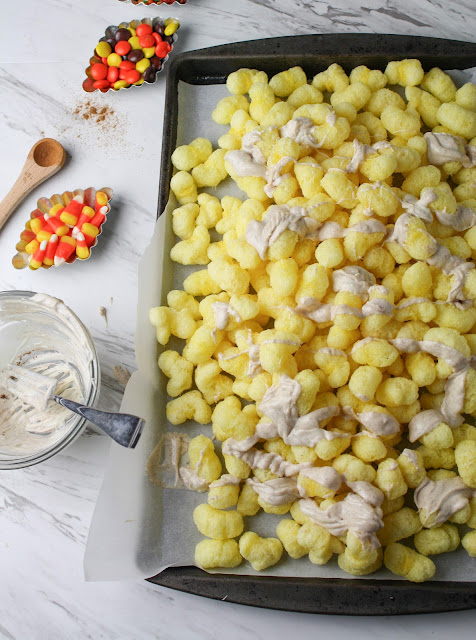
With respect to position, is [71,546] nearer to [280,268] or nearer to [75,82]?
[280,268]

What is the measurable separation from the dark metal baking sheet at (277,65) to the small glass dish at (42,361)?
26 cm

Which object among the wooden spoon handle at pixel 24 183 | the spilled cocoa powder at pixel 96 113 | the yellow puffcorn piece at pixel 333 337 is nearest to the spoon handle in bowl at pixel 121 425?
the yellow puffcorn piece at pixel 333 337

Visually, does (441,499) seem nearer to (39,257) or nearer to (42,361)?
(42,361)

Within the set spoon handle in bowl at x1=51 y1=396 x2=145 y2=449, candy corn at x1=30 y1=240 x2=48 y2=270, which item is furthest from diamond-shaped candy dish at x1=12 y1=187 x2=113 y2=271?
spoon handle in bowl at x1=51 y1=396 x2=145 y2=449

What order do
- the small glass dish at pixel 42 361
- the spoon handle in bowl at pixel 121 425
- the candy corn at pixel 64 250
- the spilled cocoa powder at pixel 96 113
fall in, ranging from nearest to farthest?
the spoon handle in bowl at pixel 121 425 → the small glass dish at pixel 42 361 → the candy corn at pixel 64 250 → the spilled cocoa powder at pixel 96 113

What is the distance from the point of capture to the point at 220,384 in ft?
3.49

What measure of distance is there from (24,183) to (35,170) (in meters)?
0.03

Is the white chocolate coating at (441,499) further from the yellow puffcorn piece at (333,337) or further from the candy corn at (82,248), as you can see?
the candy corn at (82,248)

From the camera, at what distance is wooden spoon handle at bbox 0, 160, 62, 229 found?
1.29 metres

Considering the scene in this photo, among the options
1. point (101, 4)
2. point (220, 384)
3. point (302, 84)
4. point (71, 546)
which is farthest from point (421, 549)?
point (101, 4)

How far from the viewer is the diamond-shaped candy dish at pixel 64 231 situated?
1.21 metres

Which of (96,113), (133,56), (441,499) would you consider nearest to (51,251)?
(96,113)

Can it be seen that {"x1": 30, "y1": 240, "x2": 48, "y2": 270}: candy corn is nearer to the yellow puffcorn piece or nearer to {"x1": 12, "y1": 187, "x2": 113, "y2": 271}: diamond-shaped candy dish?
{"x1": 12, "y1": 187, "x2": 113, "y2": 271}: diamond-shaped candy dish

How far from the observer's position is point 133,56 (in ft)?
4.27
